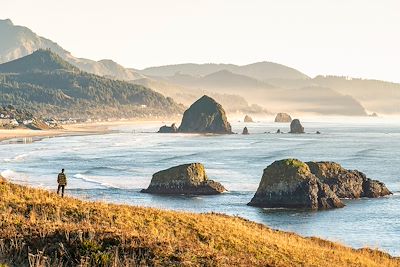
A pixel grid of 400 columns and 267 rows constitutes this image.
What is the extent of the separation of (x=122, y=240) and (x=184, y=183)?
2257 inches

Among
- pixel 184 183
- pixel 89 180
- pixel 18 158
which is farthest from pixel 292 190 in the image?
pixel 18 158

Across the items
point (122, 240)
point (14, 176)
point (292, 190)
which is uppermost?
point (122, 240)

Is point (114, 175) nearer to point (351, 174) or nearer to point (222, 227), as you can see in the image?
point (351, 174)

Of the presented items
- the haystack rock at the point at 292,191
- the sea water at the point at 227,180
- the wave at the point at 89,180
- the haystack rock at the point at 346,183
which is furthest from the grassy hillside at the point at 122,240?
the wave at the point at 89,180

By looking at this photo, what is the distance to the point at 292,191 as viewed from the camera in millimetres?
70250

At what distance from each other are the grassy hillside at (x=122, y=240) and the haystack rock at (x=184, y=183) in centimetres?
4165

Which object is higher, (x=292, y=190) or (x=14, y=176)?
(x=292, y=190)

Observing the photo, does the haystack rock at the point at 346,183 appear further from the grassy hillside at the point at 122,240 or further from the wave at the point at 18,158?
the wave at the point at 18,158

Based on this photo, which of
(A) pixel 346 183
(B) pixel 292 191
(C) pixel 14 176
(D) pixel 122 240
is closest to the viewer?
(D) pixel 122 240

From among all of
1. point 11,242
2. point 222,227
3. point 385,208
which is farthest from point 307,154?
point 11,242

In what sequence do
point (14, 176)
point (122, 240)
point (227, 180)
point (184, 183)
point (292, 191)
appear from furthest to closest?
point (227, 180)
point (14, 176)
point (184, 183)
point (292, 191)
point (122, 240)

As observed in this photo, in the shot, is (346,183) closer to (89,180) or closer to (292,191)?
(292,191)

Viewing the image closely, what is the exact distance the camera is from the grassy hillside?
66.1 ft

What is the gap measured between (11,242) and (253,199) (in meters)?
51.0
